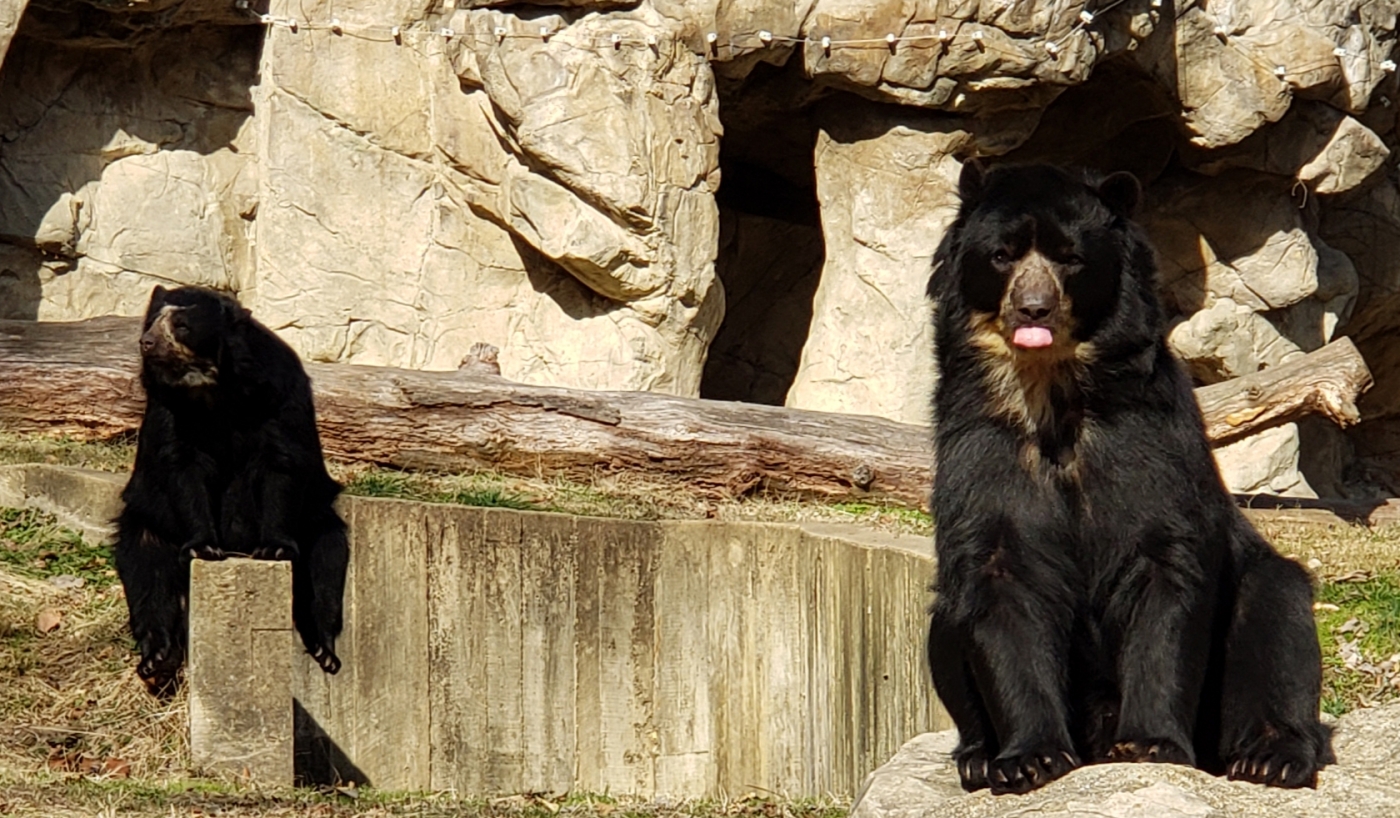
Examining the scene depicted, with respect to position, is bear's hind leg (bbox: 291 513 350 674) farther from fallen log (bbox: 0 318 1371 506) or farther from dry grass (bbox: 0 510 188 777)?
fallen log (bbox: 0 318 1371 506)

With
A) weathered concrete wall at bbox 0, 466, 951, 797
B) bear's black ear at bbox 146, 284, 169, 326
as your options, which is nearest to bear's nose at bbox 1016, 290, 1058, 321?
weathered concrete wall at bbox 0, 466, 951, 797

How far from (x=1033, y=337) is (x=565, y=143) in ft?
33.9

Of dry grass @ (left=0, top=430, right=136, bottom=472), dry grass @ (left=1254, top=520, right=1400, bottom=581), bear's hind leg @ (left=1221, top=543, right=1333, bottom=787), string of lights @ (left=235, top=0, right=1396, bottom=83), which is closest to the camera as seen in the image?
bear's hind leg @ (left=1221, top=543, right=1333, bottom=787)

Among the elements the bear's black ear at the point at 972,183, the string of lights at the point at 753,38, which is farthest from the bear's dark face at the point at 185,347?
the string of lights at the point at 753,38

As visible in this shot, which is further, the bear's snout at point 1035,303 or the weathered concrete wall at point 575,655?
the weathered concrete wall at point 575,655

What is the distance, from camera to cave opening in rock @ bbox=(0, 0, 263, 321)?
51.1 ft

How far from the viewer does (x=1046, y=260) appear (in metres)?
5.33

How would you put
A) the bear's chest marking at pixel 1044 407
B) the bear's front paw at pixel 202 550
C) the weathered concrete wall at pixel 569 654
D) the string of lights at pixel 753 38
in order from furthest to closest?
the string of lights at pixel 753 38 < the weathered concrete wall at pixel 569 654 < the bear's front paw at pixel 202 550 < the bear's chest marking at pixel 1044 407

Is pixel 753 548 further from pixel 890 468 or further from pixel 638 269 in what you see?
pixel 638 269

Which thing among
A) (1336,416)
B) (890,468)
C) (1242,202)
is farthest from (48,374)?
(1242,202)

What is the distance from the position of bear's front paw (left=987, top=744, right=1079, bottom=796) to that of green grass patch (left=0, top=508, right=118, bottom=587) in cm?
681

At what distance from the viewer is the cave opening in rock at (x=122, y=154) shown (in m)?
15.6

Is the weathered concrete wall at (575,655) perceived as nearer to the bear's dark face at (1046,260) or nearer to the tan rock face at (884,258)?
the bear's dark face at (1046,260)

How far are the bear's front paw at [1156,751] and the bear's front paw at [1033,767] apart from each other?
0.15 metres
